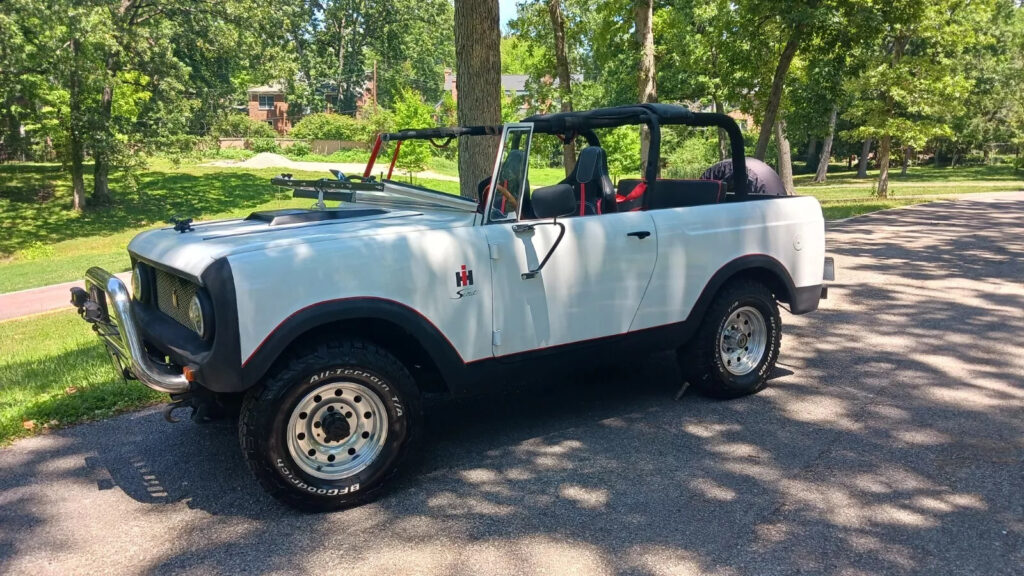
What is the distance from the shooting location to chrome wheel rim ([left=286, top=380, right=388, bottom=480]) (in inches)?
151

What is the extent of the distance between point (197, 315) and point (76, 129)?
90.3 ft

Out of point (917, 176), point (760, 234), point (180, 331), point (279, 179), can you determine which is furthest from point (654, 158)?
point (917, 176)

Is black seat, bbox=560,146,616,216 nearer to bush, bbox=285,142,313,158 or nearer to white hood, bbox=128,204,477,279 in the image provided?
white hood, bbox=128,204,477,279

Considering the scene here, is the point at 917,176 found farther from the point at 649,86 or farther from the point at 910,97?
the point at 649,86

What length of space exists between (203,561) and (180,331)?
1178 mm

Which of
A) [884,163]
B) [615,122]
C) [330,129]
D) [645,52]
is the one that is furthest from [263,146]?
[615,122]

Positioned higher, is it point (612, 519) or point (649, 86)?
point (649, 86)

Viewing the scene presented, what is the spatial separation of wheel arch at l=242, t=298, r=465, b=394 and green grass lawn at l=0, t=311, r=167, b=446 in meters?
2.36

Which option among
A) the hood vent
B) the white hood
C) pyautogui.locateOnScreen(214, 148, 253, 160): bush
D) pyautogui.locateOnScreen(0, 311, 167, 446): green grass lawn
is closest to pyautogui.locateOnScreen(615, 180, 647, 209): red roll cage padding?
the white hood

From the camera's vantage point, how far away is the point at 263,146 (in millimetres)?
54781

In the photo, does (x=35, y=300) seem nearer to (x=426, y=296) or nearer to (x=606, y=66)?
(x=426, y=296)

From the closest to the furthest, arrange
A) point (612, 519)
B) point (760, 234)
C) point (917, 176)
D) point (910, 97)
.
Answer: point (612, 519), point (760, 234), point (910, 97), point (917, 176)

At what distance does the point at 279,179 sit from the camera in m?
5.07

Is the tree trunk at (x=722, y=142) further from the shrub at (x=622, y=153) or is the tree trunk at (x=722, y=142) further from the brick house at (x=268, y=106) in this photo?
the brick house at (x=268, y=106)
